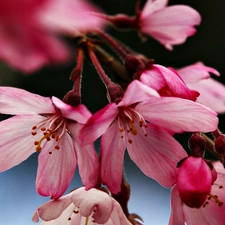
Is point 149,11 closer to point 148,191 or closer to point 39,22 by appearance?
point 39,22

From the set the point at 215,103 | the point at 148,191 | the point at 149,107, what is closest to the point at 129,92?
the point at 149,107

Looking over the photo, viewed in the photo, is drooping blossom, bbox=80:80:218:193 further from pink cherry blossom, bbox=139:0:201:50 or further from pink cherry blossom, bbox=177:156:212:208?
pink cherry blossom, bbox=139:0:201:50

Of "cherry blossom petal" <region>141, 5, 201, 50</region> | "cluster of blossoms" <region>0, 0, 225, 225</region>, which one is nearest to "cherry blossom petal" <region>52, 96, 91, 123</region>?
"cluster of blossoms" <region>0, 0, 225, 225</region>

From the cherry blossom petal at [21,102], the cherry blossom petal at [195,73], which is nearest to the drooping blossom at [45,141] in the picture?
the cherry blossom petal at [21,102]

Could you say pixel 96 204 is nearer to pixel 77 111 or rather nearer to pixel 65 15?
pixel 77 111

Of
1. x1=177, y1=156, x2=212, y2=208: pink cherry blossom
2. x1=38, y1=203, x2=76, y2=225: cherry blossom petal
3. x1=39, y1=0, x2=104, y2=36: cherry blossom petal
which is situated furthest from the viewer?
x1=38, y1=203, x2=76, y2=225: cherry blossom petal

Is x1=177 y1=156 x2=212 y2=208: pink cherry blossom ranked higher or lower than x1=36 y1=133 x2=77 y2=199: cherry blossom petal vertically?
higher

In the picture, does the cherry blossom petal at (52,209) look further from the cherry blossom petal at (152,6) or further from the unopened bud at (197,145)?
the cherry blossom petal at (152,6)

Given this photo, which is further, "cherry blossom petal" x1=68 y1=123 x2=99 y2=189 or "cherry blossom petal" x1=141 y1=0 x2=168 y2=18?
"cherry blossom petal" x1=141 y1=0 x2=168 y2=18
